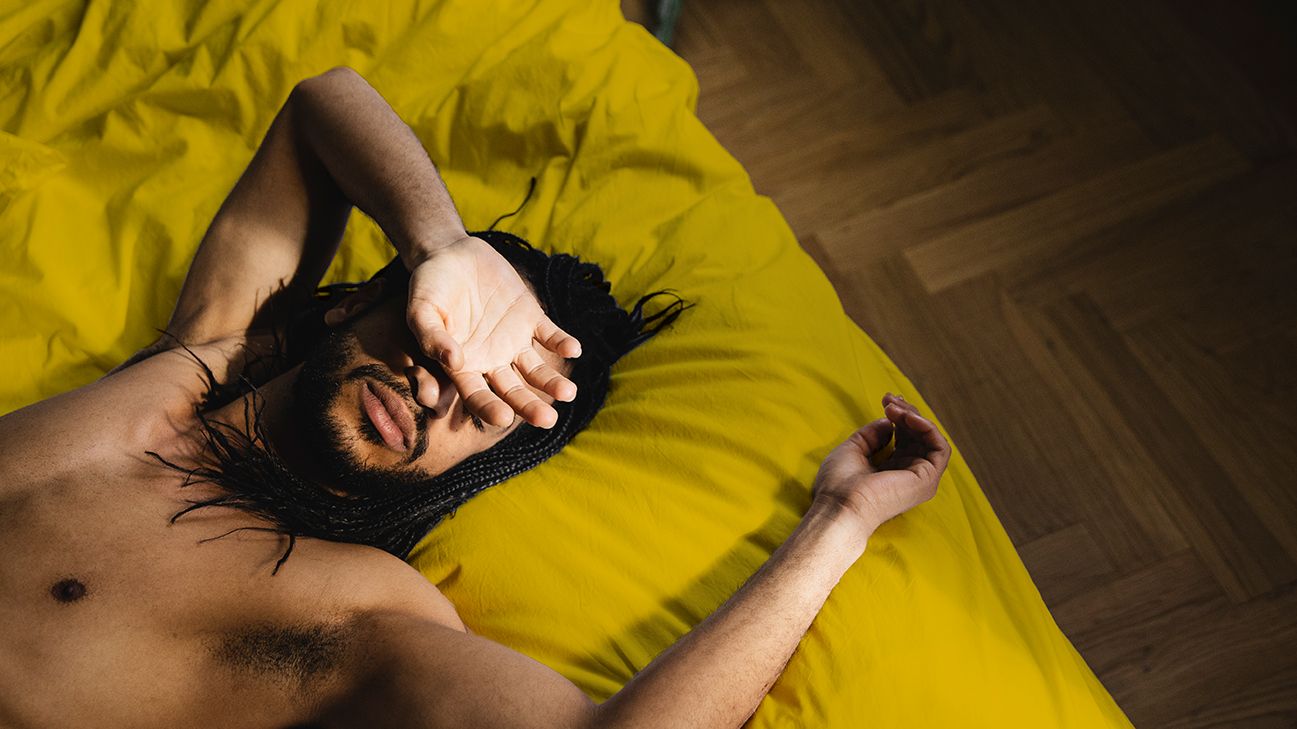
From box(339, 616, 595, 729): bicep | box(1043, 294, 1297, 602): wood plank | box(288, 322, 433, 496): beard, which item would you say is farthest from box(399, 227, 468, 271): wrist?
box(1043, 294, 1297, 602): wood plank

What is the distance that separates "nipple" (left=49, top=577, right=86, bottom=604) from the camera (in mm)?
1099

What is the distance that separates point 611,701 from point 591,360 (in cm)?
46

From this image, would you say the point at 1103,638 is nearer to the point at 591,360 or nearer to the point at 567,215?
the point at 591,360

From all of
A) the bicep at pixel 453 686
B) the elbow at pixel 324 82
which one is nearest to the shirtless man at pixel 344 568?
the bicep at pixel 453 686

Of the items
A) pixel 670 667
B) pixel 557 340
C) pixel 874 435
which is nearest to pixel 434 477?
pixel 557 340

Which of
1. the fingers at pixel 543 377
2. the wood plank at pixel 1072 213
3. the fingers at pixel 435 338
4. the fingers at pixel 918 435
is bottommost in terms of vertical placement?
the wood plank at pixel 1072 213

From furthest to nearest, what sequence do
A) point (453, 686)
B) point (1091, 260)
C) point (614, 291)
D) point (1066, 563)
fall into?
point (1091, 260), point (1066, 563), point (614, 291), point (453, 686)

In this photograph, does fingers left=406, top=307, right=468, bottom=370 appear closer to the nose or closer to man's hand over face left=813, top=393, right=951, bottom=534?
the nose

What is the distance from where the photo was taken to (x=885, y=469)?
4.16 feet

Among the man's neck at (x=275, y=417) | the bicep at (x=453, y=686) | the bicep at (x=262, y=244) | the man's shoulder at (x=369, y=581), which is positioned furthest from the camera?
the bicep at (x=262, y=244)

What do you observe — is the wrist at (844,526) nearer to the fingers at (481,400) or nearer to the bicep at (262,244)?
the fingers at (481,400)

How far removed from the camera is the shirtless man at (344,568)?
106 centimetres

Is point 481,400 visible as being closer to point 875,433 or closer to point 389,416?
point 389,416

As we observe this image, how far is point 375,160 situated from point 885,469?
684mm
